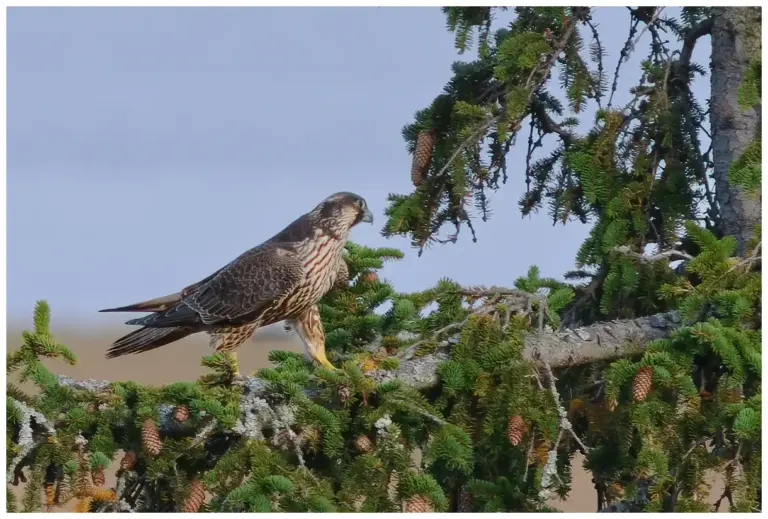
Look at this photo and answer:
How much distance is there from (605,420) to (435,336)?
0.74 m

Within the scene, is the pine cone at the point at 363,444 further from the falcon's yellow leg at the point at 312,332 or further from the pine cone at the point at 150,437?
the falcon's yellow leg at the point at 312,332

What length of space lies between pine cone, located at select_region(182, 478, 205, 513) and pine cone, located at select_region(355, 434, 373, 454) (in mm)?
548

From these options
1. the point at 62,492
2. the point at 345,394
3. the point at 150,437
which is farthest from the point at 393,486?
the point at 62,492

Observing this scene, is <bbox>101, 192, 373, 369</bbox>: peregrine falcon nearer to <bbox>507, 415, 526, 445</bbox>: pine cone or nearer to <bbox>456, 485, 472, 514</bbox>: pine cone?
<bbox>456, 485, 472, 514</bbox>: pine cone

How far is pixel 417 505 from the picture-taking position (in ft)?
10.8

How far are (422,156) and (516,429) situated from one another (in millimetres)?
1784

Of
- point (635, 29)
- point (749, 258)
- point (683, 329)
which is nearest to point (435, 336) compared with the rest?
point (683, 329)

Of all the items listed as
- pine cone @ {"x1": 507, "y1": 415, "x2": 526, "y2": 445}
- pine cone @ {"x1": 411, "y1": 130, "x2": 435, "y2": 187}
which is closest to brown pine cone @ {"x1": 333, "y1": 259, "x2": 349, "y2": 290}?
pine cone @ {"x1": 411, "y1": 130, "x2": 435, "y2": 187}

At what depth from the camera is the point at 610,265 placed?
15.9 ft

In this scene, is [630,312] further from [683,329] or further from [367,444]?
[367,444]

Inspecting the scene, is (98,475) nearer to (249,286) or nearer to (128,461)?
(128,461)

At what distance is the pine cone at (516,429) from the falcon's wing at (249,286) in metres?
1.76

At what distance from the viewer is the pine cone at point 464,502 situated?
4.18m

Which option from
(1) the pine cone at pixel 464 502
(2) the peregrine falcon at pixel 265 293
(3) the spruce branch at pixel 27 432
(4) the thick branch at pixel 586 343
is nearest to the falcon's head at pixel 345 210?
(2) the peregrine falcon at pixel 265 293
